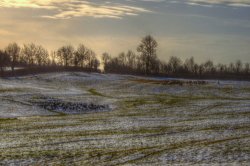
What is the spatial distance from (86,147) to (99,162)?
6.15m

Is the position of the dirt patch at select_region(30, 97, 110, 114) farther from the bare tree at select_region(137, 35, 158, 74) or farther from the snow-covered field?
the bare tree at select_region(137, 35, 158, 74)

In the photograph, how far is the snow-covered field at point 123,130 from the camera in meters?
→ 33.4

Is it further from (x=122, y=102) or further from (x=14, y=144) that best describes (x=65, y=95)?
(x=14, y=144)

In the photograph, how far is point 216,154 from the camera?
3250 cm

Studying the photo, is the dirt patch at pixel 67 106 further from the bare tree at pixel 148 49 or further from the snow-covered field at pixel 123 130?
the bare tree at pixel 148 49

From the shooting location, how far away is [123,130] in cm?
4884

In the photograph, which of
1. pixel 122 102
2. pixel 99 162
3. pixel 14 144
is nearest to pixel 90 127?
pixel 14 144

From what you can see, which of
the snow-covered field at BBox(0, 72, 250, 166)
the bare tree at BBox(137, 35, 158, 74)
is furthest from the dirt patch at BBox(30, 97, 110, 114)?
the bare tree at BBox(137, 35, 158, 74)

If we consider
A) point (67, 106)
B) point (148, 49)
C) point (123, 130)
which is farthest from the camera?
point (148, 49)

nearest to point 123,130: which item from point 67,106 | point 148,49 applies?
point 67,106

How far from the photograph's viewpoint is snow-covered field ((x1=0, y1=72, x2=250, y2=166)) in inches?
1314

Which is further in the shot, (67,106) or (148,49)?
(148,49)

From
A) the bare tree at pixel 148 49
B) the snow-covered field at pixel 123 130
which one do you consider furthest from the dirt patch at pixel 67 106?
the bare tree at pixel 148 49

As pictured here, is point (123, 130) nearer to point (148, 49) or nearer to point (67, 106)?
point (67, 106)
